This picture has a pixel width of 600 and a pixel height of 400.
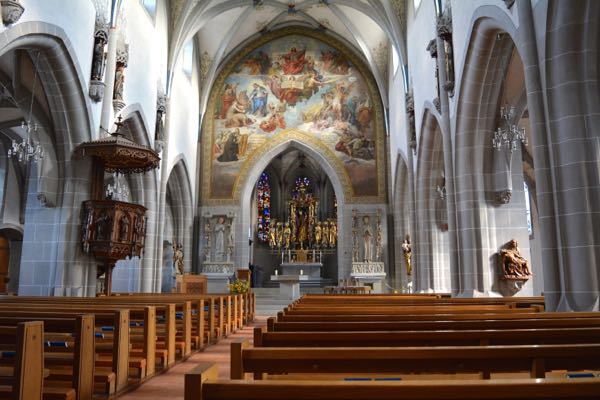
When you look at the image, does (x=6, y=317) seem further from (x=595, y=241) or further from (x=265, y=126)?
(x=265, y=126)

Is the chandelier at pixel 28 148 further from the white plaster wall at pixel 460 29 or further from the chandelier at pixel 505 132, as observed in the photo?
the chandelier at pixel 505 132

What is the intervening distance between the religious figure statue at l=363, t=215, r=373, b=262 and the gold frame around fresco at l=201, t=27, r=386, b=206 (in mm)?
957

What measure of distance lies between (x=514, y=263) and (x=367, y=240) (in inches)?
411

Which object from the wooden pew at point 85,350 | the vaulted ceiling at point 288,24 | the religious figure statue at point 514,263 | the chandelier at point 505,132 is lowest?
the wooden pew at point 85,350

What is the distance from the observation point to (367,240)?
2070 cm

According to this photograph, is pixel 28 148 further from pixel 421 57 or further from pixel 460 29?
pixel 421 57

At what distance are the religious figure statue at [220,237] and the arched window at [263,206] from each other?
6847 mm

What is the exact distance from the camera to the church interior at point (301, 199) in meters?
2.62

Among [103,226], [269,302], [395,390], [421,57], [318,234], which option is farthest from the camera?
[318,234]

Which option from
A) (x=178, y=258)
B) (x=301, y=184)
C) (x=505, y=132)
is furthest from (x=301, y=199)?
(x=505, y=132)

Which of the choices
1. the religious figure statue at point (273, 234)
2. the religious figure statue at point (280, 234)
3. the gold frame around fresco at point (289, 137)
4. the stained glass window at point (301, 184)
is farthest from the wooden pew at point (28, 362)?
the stained glass window at point (301, 184)

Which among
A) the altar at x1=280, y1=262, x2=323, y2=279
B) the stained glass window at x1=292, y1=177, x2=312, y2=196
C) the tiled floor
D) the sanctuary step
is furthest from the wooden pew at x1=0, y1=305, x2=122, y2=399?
the stained glass window at x1=292, y1=177, x2=312, y2=196

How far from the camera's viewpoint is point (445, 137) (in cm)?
1173

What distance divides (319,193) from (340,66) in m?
9.14
